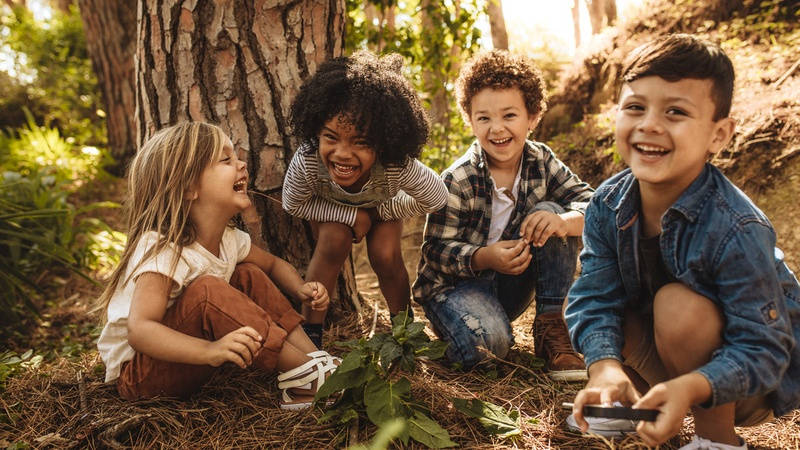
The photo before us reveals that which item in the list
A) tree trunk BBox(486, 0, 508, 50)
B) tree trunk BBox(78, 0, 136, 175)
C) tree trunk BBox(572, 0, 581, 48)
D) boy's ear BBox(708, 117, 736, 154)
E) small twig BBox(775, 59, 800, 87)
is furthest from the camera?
tree trunk BBox(572, 0, 581, 48)

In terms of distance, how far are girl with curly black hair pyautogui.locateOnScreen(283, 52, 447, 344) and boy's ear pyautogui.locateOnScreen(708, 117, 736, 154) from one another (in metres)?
1.14

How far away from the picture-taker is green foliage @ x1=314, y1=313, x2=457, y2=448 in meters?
1.81

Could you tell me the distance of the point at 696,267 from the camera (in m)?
1.65

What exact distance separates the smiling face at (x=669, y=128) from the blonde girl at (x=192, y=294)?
50.2 inches

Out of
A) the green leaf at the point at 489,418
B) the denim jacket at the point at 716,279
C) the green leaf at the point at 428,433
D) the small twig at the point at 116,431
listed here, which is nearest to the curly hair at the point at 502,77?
the denim jacket at the point at 716,279

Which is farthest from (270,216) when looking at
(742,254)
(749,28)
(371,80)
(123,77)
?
(123,77)

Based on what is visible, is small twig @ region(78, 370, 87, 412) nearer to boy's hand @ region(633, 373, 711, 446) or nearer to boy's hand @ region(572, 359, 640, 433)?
boy's hand @ region(572, 359, 640, 433)

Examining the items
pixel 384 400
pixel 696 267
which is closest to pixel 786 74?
pixel 696 267

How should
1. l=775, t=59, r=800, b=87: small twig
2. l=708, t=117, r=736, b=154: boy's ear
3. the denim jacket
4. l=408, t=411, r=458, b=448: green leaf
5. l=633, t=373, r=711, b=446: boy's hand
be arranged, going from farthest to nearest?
l=775, t=59, r=800, b=87: small twig, l=408, t=411, r=458, b=448: green leaf, l=708, t=117, r=736, b=154: boy's ear, the denim jacket, l=633, t=373, r=711, b=446: boy's hand

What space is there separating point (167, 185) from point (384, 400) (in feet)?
3.63

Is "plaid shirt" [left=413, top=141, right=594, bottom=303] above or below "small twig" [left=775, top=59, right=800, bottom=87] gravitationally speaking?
below

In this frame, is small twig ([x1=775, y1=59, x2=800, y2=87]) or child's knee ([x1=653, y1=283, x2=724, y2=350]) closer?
child's knee ([x1=653, y1=283, x2=724, y2=350])

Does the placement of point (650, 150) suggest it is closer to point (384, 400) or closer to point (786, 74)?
point (384, 400)

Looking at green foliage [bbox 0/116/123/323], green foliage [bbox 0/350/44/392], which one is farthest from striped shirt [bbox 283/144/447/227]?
green foliage [bbox 0/116/123/323]
